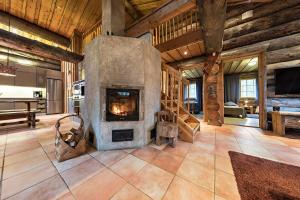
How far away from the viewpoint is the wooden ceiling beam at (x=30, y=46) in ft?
9.72

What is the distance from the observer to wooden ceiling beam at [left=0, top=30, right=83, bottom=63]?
296 cm

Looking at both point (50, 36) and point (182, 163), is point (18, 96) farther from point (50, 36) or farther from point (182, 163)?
point (182, 163)

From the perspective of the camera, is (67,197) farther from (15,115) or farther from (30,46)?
(15,115)

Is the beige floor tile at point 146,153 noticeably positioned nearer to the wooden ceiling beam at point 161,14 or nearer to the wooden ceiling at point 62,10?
the wooden ceiling beam at point 161,14

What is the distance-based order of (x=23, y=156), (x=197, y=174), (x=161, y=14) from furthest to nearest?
(x=161, y=14), (x=23, y=156), (x=197, y=174)

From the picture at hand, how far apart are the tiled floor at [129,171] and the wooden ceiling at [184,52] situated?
11.7ft

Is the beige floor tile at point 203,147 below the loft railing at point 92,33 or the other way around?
below

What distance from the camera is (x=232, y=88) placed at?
9.65m

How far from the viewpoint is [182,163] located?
1.90 meters

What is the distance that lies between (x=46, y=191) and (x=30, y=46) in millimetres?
3974

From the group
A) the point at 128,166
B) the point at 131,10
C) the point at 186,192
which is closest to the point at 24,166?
the point at 128,166

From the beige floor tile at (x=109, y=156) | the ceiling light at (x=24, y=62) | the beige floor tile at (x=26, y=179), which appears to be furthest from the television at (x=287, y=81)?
the ceiling light at (x=24, y=62)

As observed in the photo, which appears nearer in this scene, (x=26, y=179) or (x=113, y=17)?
(x=26, y=179)

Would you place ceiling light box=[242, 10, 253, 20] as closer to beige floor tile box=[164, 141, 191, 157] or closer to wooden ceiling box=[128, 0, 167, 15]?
wooden ceiling box=[128, 0, 167, 15]
